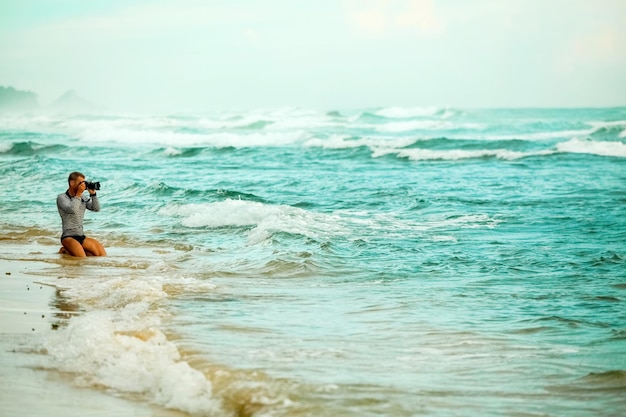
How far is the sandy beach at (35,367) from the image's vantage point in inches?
169

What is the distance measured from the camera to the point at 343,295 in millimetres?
7430

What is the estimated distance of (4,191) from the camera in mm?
17609

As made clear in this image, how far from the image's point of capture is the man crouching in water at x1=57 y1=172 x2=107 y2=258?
31.4 ft

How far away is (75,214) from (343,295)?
3.88m

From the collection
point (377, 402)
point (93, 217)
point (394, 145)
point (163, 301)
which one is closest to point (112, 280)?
point (163, 301)

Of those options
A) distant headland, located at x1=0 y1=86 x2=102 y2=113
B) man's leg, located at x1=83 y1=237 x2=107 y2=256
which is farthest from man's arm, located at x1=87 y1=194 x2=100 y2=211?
distant headland, located at x1=0 y1=86 x2=102 y2=113

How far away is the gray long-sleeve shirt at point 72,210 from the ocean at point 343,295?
45 cm

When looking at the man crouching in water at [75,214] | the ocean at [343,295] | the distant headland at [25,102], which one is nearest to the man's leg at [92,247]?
the man crouching in water at [75,214]

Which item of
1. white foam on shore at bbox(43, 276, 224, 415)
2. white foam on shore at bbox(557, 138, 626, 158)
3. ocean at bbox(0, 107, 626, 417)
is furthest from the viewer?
white foam on shore at bbox(557, 138, 626, 158)

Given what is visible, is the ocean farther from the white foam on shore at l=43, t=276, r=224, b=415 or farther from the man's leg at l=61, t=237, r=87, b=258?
the man's leg at l=61, t=237, r=87, b=258

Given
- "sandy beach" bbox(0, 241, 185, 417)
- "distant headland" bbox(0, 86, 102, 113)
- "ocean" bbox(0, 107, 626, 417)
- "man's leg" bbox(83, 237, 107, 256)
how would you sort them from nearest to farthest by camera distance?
"sandy beach" bbox(0, 241, 185, 417), "ocean" bbox(0, 107, 626, 417), "man's leg" bbox(83, 237, 107, 256), "distant headland" bbox(0, 86, 102, 113)

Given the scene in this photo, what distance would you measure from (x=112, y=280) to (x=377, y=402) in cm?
399

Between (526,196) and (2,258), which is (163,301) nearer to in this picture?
(2,258)

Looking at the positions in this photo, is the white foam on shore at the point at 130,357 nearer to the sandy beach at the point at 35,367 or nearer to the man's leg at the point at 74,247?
the sandy beach at the point at 35,367
